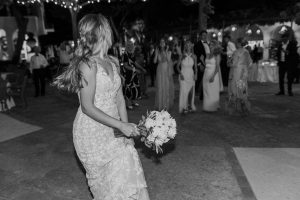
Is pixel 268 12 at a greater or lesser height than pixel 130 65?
greater

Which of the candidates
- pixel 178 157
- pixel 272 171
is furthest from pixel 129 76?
pixel 272 171

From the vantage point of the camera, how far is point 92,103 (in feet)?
8.71

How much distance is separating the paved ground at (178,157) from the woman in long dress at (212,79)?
35cm

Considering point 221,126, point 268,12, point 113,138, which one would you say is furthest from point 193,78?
point 268,12

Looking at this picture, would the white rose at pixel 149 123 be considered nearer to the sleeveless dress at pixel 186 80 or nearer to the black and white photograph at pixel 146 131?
the black and white photograph at pixel 146 131

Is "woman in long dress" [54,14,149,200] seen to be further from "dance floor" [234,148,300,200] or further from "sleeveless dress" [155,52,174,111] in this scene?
"sleeveless dress" [155,52,174,111]

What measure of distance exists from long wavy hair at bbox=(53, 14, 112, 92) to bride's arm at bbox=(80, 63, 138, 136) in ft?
0.09

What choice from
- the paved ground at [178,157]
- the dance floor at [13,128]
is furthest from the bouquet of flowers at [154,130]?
the dance floor at [13,128]

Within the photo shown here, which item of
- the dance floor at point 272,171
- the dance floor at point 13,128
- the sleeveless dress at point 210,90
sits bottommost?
the dance floor at point 272,171

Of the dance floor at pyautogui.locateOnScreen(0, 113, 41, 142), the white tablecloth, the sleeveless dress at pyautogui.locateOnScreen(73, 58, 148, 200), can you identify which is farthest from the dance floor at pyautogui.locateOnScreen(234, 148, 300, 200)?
the white tablecloth

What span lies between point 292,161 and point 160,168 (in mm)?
2013

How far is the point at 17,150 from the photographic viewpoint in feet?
21.0

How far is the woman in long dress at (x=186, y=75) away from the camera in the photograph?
28.9 ft

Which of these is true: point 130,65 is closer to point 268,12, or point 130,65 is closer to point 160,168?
point 160,168
